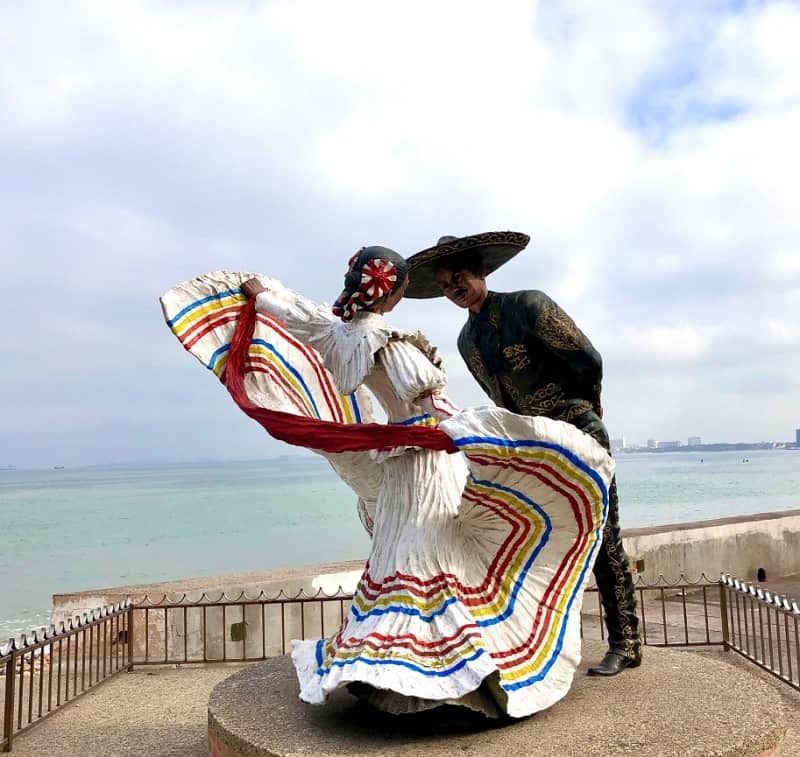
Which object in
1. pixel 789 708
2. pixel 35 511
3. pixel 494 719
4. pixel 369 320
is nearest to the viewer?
pixel 494 719

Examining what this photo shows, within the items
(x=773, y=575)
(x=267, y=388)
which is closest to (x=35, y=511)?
(x=773, y=575)

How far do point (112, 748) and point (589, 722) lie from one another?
118 inches

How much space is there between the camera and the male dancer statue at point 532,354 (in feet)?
12.2

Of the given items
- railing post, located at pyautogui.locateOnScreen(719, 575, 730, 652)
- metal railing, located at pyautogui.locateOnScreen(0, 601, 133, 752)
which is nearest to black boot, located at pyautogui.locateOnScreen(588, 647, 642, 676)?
railing post, located at pyautogui.locateOnScreen(719, 575, 730, 652)

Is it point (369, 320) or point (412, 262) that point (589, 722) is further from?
point (412, 262)

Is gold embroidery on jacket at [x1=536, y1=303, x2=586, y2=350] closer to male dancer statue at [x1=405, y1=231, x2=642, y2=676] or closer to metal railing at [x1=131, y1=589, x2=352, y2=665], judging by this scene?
male dancer statue at [x1=405, y1=231, x2=642, y2=676]

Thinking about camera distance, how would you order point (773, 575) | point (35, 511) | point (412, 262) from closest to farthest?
point (412, 262), point (773, 575), point (35, 511)

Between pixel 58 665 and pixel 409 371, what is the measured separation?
13.1 ft

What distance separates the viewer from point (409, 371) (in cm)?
330

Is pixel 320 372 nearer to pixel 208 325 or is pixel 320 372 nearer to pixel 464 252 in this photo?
pixel 208 325

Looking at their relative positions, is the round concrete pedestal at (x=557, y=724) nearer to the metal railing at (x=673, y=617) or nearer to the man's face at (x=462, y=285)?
the man's face at (x=462, y=285)

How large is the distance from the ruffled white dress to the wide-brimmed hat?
1.56 ft

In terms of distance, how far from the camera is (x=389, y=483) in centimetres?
353

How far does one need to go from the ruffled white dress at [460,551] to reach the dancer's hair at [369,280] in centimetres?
8
